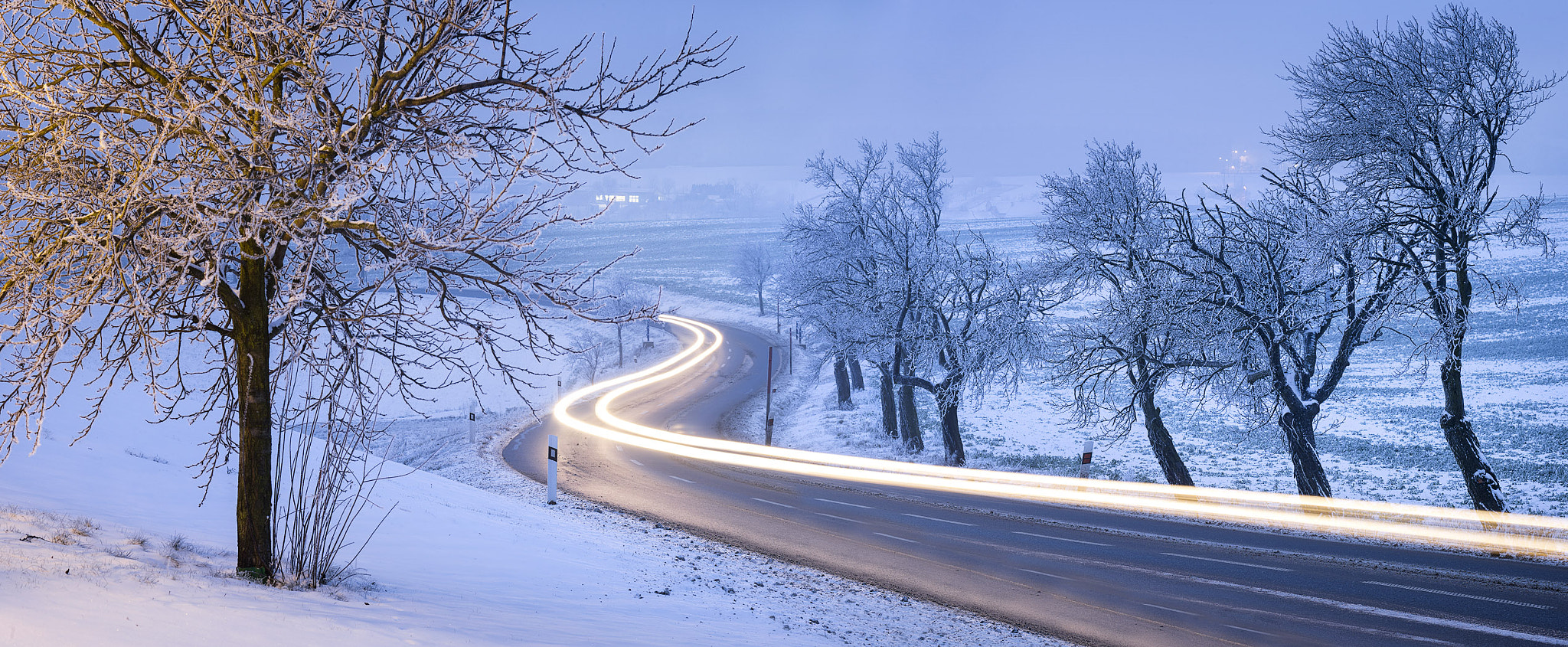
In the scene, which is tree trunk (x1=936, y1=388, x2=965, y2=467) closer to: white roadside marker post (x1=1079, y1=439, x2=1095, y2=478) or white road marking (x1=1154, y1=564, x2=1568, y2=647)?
white roadside marker post (x1=1079, y1=439, x2=1095, y2=478)

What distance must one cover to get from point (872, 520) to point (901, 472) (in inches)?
251

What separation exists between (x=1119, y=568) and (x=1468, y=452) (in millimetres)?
8363

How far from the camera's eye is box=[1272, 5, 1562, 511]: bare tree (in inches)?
545

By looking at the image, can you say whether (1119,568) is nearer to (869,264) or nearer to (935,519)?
(935,519)

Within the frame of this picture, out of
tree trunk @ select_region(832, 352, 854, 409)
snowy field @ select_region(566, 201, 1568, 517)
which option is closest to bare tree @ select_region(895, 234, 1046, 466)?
snowy field @ select_region(566, 201, 1568, 517)

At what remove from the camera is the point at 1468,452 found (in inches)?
568

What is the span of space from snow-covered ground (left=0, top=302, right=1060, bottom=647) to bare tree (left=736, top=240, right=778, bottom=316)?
220ft

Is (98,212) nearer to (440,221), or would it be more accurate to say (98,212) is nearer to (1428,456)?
(440,221)

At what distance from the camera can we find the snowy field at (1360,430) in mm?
21016

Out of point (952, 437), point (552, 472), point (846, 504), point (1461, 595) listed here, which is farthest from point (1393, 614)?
point (952, 437)

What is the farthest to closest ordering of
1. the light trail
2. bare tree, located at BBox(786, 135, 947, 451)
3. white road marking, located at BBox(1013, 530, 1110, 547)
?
1. bare tree, located at BBox(786, 135, 947, 451)
2. white road marking, located at BBox(1013, 530, 1110, 547)
3. the light trail

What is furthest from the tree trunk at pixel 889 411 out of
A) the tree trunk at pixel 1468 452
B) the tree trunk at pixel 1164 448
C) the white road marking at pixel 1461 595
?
the white road marking at pixel 1461 595

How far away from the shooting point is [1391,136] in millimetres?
14391

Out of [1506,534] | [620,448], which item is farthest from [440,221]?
[620,448]
